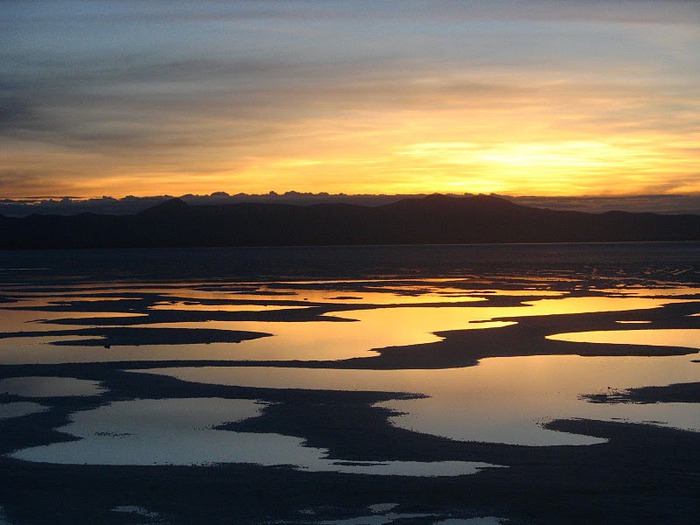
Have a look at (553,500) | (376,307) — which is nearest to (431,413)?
(553,500)

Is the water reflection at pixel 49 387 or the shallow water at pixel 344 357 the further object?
the water reflection at pixel 49 387

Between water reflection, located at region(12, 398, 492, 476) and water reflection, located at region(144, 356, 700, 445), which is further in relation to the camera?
water reflection, located at region(144, 356, 700, 445)

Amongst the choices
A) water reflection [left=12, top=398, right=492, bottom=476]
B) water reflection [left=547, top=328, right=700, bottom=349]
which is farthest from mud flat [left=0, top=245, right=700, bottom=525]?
water reflection [left=547, top=328, right=700, bottom=349]

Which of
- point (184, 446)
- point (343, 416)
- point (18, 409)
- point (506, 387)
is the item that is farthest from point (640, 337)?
point (18, 409)

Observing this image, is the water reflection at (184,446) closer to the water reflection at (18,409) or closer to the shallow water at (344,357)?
the shallow water at (344,357)

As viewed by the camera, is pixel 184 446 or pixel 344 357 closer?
pixel 184 446

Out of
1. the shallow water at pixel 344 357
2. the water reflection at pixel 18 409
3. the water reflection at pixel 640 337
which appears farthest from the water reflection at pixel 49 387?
the water reflection at pixel 640 337

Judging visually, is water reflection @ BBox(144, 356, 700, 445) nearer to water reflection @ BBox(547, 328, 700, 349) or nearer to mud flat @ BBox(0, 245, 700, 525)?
mud flat @ BBox(0, 245, 700, 525)

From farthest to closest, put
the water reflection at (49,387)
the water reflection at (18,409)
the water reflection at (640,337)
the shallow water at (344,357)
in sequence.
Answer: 1. the water reflection at (640,337)
2. the water reflection at (49,387)
3. the water reflection at (18,409)
4. the shallow water at (344,357)

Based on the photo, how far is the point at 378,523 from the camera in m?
8.15

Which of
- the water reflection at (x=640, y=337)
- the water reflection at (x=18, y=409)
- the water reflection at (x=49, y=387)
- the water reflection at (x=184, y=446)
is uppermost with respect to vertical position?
the water reflection at (x=640, y=337)

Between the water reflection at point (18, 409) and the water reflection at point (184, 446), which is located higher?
the water reflection at point (18, 409)

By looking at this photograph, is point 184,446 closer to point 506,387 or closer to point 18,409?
point 18,409

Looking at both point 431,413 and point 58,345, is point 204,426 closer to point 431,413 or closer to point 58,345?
point 431,413
